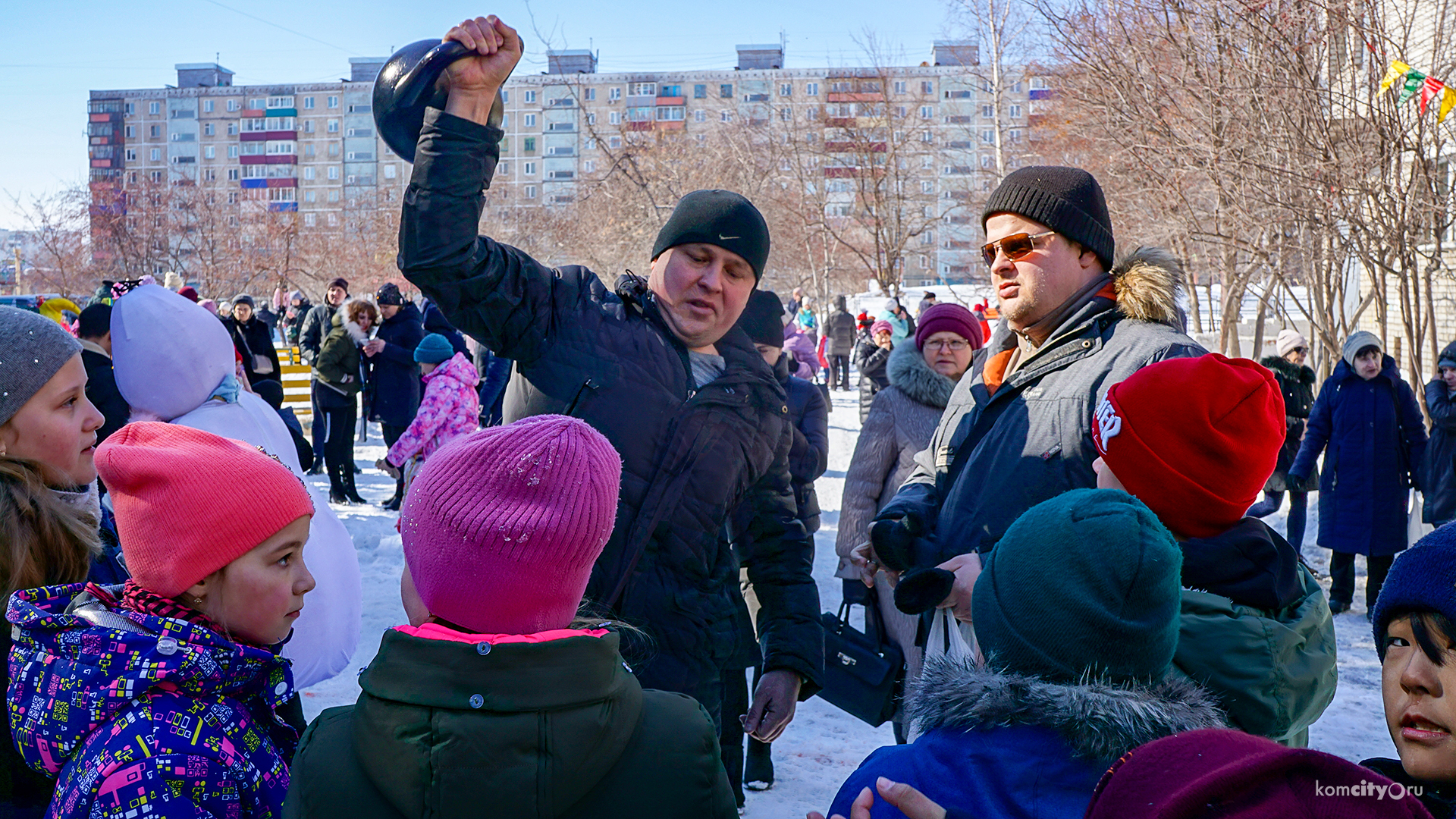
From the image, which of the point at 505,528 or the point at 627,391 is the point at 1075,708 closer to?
the point at 505,528

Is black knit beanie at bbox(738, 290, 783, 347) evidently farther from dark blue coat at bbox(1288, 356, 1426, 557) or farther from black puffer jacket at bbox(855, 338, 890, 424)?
black puffer jacket at bbox(855, 338, 890, 424)

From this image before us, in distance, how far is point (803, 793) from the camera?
14.3 feet

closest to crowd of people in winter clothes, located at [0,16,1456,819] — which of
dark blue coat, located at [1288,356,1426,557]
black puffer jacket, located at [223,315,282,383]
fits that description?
dark blue coat, located at [1288,356,1426,557]

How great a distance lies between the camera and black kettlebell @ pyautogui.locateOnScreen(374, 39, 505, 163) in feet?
Answer: 7.82

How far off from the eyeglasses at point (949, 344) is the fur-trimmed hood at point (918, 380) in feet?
0.38

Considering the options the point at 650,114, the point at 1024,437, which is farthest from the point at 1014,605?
the point at 650,114

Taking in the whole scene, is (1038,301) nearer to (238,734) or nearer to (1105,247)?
(1105,247)

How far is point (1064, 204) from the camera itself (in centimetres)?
278

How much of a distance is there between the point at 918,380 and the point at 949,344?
403mm

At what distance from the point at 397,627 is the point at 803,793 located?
3307 millimetres

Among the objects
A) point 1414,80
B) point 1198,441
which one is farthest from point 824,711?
point 1414,80

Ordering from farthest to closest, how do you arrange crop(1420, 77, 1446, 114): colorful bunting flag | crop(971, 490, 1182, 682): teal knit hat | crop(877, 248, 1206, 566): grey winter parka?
crop(1420, 77, 1446, 114): colorful bunting flag, crop(877, 248, 1206, 566): grey winter parka, crop(971, 490, 1182, 682): teal knit hat

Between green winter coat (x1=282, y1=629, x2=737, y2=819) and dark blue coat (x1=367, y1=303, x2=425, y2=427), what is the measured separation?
9058mm

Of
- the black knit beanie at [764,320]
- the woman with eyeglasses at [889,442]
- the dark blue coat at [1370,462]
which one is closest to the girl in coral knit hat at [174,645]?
the woman with eyeglasses at [889,442]
